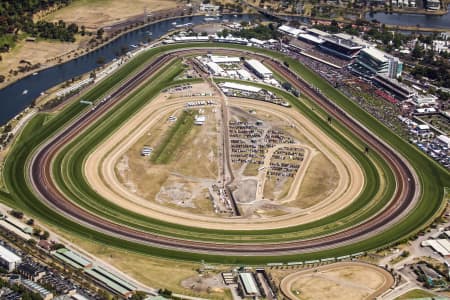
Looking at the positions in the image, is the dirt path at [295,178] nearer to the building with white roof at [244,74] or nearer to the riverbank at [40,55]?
the building with white roof at [244,74]

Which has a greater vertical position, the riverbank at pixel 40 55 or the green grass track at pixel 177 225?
the riverbank at pixel 40 55

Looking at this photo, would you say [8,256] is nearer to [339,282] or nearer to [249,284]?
[249,284]

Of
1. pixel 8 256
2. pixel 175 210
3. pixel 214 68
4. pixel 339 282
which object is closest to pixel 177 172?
pixel 175 210

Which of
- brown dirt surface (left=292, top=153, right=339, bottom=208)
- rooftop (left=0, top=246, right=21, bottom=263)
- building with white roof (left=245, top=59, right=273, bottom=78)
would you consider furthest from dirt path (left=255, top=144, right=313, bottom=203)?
rooftop (left=0, top=246, right=21, bottom=263)

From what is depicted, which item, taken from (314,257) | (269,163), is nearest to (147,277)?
(314,257)

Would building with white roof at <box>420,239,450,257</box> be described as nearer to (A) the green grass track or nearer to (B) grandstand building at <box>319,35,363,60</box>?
(A) the green grass track

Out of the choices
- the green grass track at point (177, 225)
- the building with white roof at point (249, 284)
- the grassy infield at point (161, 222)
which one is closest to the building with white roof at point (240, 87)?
the grassy infield at point (161, 222)

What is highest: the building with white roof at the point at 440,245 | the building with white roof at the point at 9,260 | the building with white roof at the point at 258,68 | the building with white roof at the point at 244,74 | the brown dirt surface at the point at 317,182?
the building with white roof at the point at 258,68
